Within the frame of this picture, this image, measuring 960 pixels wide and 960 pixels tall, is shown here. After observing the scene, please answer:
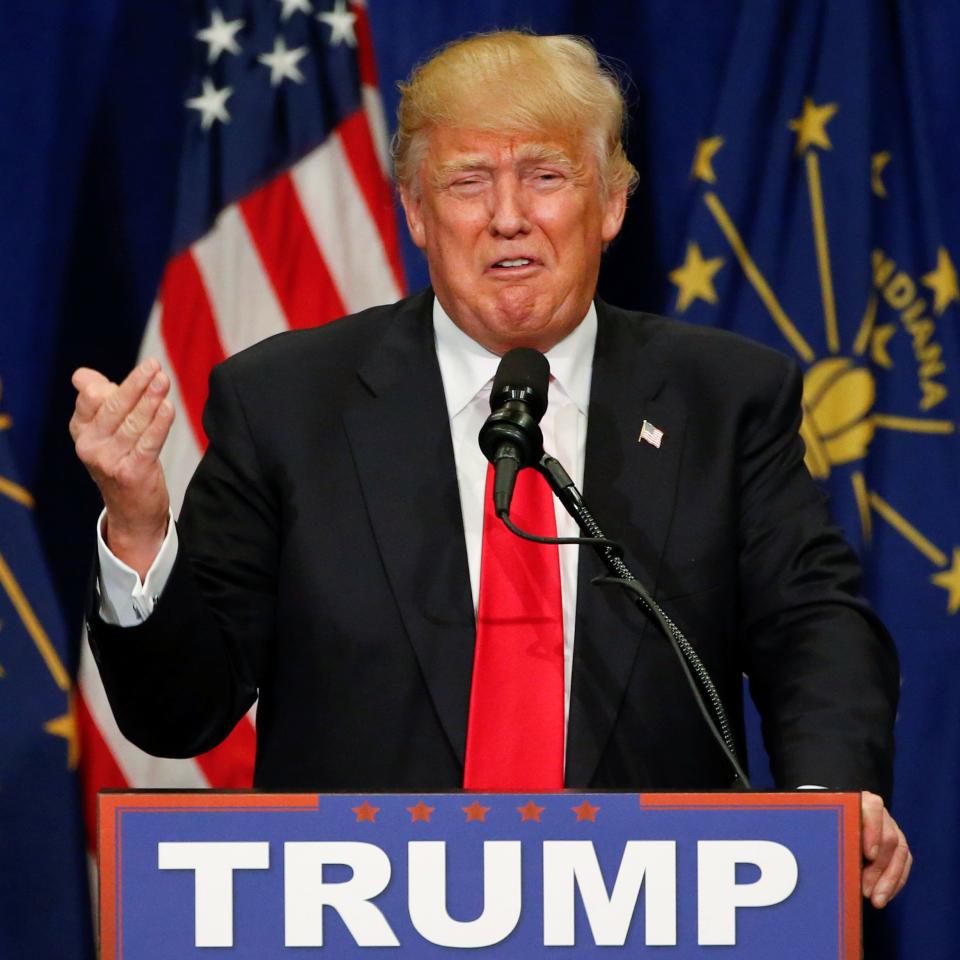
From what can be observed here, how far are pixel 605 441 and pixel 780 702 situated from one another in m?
0.38

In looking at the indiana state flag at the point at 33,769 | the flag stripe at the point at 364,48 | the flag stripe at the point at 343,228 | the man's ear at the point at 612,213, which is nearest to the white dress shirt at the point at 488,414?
the man's ear at the point at 612,213

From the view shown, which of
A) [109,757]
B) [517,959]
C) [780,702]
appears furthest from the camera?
[109,757]

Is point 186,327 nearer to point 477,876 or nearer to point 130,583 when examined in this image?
point 130,583

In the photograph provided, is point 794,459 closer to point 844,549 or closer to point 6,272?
point 844,549

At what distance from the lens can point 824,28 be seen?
3117 mm

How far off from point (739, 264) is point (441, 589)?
1.44 meters

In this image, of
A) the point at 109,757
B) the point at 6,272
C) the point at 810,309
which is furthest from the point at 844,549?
the point at 6,272

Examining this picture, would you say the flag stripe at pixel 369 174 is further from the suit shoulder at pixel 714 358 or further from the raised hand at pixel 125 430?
the raised hand at pixel 125 430

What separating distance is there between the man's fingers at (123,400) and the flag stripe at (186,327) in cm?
159

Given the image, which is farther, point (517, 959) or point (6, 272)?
point (6, 272)

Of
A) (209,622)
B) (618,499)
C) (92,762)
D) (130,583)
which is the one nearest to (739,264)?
(618,499)

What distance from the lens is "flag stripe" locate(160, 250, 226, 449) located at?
314 cm

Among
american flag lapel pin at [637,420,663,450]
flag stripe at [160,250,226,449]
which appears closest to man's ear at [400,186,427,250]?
american flag lapel pin at [637,420,663,450]

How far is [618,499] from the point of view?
6.48 ft
